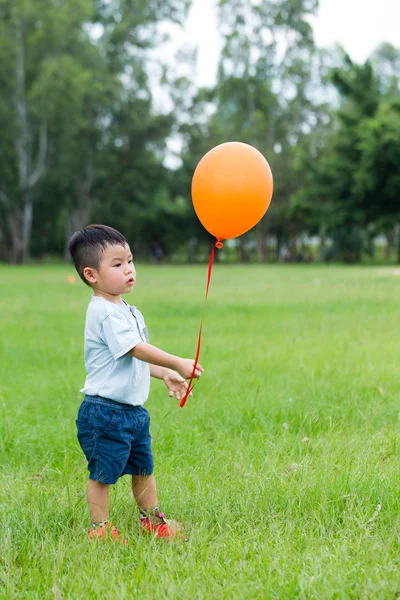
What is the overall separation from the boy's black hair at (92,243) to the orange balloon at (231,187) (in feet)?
2.16

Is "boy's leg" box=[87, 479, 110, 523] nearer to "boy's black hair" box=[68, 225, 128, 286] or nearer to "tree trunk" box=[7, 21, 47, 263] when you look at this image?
"boy's black hair" box=[68, 225, 128, 286]

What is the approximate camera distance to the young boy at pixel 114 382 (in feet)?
8.86

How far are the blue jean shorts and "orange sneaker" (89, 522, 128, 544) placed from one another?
0.18 meters

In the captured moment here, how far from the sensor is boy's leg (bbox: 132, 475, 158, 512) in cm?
285

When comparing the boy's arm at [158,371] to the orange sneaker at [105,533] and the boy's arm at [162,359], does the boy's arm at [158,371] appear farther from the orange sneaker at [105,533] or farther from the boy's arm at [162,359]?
the orange sneaker at [105,533]

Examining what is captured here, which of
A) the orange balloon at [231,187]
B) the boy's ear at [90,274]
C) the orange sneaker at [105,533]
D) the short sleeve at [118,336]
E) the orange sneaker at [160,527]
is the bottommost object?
the orange sneaker at [160,527]

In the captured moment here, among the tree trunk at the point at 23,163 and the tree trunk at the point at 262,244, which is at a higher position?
the tree trunk at the point at 23,163

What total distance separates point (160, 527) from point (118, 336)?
79 cm

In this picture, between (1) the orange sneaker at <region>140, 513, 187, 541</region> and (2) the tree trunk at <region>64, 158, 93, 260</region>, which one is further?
(2) the tree trunk at <region>64, 158, 93, 260</region>

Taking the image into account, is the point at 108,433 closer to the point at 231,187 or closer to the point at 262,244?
the point at 231,187

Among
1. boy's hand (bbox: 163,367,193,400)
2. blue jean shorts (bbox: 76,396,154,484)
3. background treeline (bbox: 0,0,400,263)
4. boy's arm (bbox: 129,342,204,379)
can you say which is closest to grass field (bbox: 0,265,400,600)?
blue jean shorts (bbox: 76,396,154,484)

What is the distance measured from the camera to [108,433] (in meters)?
2.72

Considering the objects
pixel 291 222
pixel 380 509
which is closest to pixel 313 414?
pixel 380 509

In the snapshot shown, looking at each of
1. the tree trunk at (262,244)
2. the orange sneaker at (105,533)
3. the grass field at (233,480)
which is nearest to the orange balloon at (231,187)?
the grass field at (233,480)
